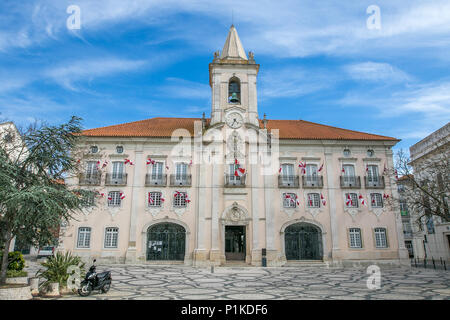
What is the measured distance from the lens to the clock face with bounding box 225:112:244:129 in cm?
2570

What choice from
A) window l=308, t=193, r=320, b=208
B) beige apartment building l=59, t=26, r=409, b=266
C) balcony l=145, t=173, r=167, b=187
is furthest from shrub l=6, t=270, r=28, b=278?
window l=308, t=193, r=320, b=208

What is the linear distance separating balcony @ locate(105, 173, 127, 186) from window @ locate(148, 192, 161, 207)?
2191mm

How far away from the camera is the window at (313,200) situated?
81.3ft

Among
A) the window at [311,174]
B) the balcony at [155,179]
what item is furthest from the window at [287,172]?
the balcony at [155,179]

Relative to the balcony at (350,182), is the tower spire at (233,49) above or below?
above

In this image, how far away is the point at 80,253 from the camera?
23016 millimetres

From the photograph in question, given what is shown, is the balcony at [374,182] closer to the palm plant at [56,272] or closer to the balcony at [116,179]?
the balcony at [116,179]

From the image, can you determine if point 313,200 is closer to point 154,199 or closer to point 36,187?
point 154,199

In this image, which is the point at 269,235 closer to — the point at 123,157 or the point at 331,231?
the point at 331,231

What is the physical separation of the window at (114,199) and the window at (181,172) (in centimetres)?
469

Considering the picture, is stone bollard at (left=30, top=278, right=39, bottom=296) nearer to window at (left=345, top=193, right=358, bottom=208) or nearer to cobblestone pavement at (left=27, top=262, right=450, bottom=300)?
cobblestone pavement at (left=27, top=262, right=450, bottom=300)

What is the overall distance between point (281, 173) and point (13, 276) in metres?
18.5

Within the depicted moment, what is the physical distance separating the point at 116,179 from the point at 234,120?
10.5 m

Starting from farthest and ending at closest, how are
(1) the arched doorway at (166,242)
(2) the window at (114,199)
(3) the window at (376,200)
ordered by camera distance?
(3) the window at (376,200), (2) the window at (114,199), (1) the arched doorway at (166,242)
